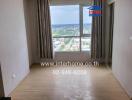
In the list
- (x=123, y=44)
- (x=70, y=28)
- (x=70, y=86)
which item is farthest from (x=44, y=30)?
(x=123, y=44)

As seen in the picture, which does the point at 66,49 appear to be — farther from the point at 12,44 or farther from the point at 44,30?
the point at 12,44

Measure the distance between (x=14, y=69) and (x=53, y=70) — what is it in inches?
58.4

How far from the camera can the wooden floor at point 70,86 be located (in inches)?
132

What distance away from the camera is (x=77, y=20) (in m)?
5.46

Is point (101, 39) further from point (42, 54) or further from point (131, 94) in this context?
point (131, 94)

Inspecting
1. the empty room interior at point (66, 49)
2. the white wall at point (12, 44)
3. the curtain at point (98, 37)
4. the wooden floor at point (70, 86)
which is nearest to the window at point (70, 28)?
the empty room interior at point (66, 49)

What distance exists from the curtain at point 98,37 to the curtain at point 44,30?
1.49 m

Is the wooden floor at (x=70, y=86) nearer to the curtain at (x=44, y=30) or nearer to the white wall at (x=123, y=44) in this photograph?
the white wall at (x=123, y=44)

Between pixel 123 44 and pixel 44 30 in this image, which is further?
pixel 44 30

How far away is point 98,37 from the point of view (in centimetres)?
540

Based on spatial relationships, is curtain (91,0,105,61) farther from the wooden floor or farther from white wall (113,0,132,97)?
white wall (113,0,132,97)

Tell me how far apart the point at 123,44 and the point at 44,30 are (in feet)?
9.27

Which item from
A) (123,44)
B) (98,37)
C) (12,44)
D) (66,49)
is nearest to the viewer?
(123,44)

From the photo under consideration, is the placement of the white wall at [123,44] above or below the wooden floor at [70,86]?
above
